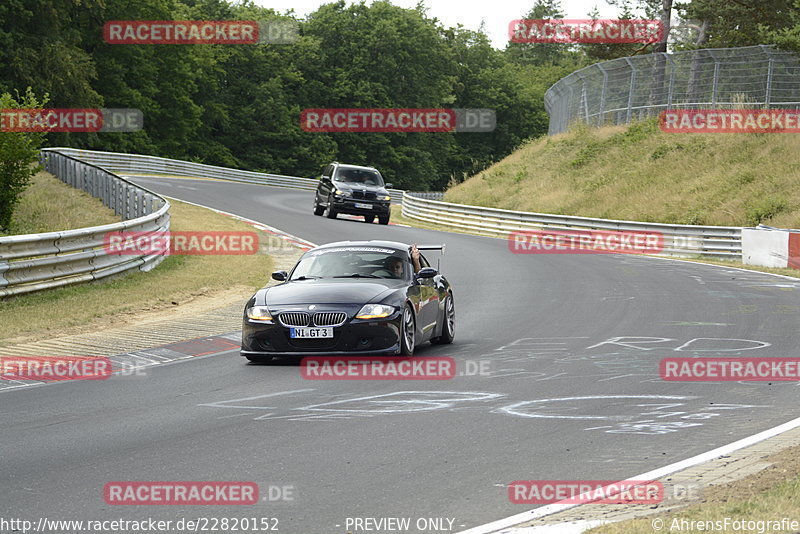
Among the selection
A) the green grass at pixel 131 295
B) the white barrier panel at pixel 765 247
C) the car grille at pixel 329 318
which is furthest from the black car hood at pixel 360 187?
the car grille at pixel 329 318

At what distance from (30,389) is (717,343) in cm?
802

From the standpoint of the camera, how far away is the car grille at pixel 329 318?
11.4m

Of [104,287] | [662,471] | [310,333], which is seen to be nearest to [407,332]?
[310,333]

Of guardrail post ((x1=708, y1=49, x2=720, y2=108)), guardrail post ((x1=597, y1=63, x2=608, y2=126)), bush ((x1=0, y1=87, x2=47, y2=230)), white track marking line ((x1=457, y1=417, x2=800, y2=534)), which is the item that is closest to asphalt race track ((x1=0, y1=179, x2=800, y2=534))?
white track marking line ((x1=457, y1=417, x2=800, y2=534))

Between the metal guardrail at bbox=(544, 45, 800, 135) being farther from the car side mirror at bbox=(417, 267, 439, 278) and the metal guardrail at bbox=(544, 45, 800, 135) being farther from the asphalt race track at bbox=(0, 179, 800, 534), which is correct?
the car side mirror at bbox=(417, 267, 439, 278)

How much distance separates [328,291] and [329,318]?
0.55 metres

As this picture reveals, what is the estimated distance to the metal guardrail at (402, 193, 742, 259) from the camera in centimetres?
2942

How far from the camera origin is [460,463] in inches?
279

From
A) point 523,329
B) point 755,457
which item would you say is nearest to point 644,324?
point 523,329

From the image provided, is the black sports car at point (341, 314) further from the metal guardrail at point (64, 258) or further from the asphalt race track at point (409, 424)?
the metal guardrail at point (64, 258)

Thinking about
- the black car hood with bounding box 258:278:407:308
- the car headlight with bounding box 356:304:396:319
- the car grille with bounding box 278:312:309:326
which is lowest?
the car grille with bounding box 278:312:309:326

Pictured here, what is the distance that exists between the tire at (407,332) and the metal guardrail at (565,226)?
18.8 metres

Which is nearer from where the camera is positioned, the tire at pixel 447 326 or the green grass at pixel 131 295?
the tire at pixel 447 326

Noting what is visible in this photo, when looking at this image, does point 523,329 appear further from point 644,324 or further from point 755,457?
point 755,457
